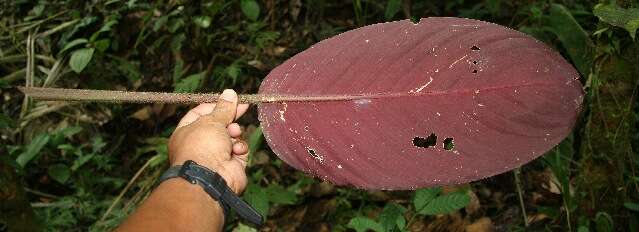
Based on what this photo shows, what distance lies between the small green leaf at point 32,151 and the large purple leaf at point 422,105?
1.41m

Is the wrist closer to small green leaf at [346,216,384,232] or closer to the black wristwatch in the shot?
the black wristwatch

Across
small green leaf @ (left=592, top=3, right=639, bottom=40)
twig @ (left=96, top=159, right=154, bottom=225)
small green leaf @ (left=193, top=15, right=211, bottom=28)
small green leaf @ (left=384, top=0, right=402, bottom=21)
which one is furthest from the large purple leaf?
small green leaf @ (left=193, top=15, right=211, bottom=28)

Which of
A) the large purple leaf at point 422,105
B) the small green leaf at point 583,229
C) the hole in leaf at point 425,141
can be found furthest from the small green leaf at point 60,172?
the small green leaf at point 583,229

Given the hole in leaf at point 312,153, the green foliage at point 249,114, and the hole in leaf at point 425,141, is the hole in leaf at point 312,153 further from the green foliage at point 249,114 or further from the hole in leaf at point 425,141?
the green foliage at point 249,114

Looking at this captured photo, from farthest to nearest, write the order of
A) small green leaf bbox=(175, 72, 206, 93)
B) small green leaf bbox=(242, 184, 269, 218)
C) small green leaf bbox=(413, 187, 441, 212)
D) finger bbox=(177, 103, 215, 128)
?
small green leaf bbox=(175, 72, 206, 93) → small green leaf bbox=(242, 184, 269, 218) → small green leaf bbox=(413, 187, 441, 212) → finger bbox=(177, 103, 215, 128)

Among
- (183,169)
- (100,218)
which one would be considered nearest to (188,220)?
(183,169)

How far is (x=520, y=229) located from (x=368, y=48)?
1.00 m

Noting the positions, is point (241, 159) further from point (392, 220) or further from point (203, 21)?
point (203, 21)

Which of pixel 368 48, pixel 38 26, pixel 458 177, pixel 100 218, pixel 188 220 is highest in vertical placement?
pixel 368 48

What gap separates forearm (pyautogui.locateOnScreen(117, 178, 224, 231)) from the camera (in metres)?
1.11

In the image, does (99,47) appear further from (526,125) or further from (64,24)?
(526,125)

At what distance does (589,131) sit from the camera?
1.61 m

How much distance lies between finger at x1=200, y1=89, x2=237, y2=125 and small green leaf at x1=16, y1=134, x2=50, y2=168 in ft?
4.08

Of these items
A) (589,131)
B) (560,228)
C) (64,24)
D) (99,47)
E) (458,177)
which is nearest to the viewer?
(458,177)
